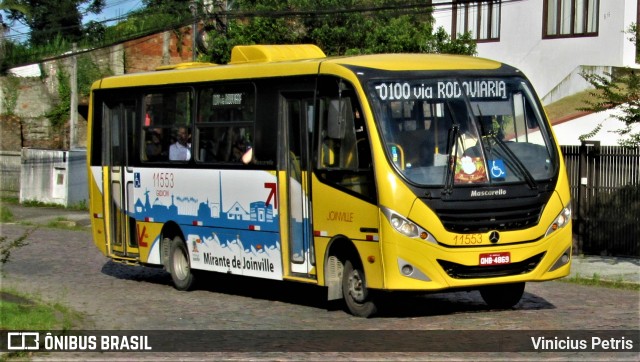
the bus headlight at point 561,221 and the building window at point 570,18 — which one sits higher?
the building window at point 570,18

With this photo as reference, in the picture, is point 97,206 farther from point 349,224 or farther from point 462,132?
point 462,132

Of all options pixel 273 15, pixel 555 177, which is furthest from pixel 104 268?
pixel 273 15

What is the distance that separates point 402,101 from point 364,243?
1.66 m

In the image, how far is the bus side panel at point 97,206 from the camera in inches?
734

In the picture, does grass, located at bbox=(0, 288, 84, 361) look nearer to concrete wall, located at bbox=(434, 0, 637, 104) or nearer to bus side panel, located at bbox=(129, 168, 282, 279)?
bus side panel, located at bbox=(129, 168, 282, 279)

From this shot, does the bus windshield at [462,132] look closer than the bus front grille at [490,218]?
No

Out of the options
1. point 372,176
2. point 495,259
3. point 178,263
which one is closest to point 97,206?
point 178,263

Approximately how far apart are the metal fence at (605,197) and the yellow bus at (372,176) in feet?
22.7

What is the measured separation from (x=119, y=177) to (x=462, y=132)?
7278 mm

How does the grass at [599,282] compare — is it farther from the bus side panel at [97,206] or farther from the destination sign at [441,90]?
the bus side panel at [97,206]

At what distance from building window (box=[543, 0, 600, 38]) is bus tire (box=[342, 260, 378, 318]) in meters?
23.9

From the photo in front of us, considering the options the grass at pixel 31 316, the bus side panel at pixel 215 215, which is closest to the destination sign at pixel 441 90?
the bus side panel at pixel 215 215

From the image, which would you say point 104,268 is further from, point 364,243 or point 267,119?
point 364,243

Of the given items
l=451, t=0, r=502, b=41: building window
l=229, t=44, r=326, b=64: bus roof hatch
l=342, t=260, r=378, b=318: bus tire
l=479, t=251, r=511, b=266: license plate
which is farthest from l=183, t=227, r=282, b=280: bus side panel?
l=451, t=0, r=502, b=41: building window
